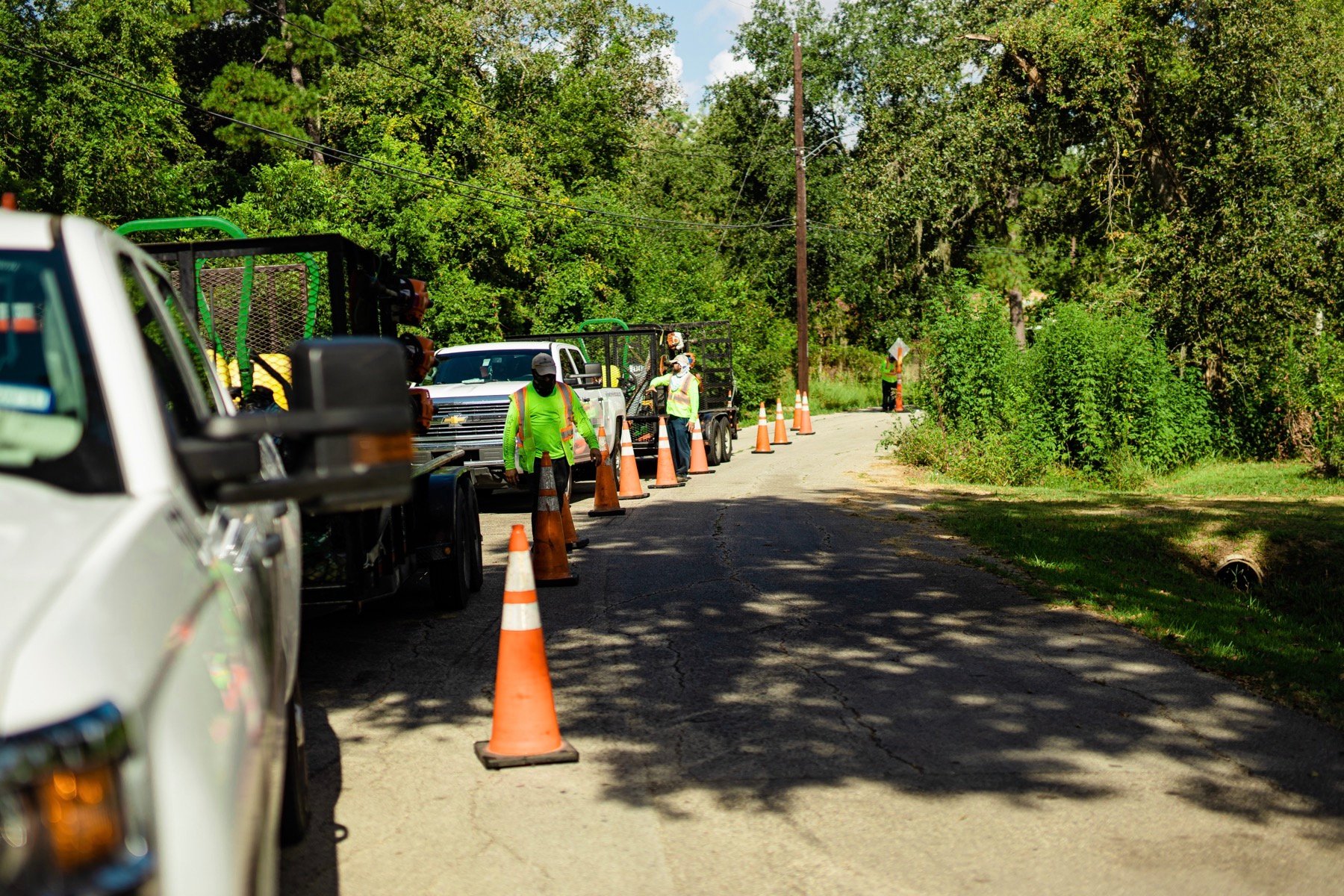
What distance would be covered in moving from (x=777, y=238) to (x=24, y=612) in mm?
58607

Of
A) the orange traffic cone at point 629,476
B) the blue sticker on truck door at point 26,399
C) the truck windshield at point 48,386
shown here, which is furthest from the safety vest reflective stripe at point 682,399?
the blue sticker on truck door at point 26,399

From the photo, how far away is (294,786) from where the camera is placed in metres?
4.88

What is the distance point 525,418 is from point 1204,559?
6.58 metres

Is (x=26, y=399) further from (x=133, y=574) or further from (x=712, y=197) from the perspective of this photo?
(x=712, y=197)

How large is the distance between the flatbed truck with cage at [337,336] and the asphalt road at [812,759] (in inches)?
21.0

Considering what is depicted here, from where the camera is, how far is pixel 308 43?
142 ft

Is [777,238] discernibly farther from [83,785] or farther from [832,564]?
[83,785]

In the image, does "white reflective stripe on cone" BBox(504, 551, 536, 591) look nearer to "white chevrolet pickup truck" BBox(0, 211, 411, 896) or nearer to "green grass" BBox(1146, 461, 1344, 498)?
"white chevrolet pickup truck" BBox(0, 211, 411, 896)

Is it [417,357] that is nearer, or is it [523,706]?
[523,706]

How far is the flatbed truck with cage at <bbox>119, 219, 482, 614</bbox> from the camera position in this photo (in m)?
7.80

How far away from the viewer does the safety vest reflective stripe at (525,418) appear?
12727 millimetres

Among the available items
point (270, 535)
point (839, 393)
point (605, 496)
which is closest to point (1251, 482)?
point (605, 496)

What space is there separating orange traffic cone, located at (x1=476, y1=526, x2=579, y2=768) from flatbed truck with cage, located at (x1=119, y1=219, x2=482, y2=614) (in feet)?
5.86

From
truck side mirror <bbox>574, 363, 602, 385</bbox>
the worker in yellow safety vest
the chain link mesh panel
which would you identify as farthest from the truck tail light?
the worker in yellow safety vest
